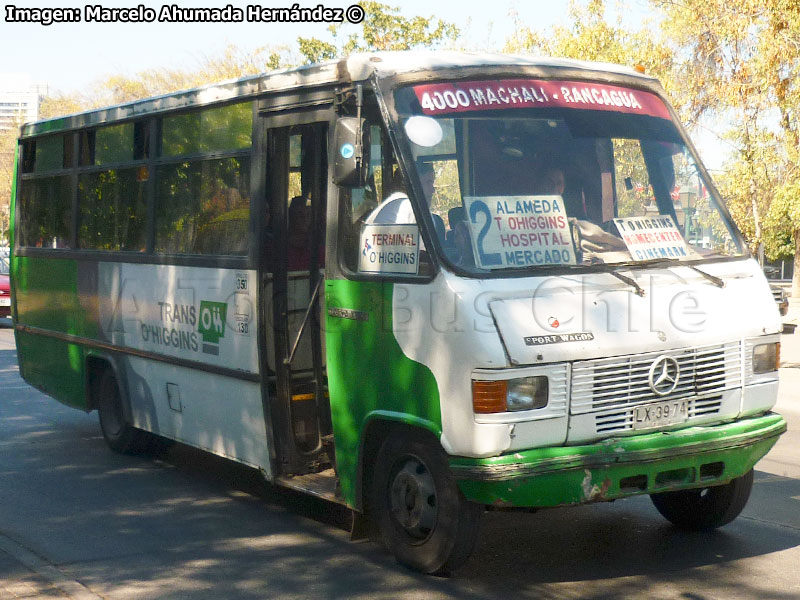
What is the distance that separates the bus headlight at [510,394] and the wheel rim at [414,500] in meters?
0.60

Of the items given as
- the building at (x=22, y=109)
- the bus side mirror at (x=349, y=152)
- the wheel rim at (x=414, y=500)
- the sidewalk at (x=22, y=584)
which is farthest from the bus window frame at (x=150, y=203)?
the building at (x=22, y=109)

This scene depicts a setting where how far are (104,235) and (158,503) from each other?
2634mm

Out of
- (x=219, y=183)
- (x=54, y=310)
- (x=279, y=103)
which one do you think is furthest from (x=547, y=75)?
(x=54, y=310)

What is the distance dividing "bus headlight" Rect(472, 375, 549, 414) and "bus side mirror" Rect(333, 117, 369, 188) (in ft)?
4.23

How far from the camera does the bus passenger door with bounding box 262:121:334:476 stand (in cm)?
676

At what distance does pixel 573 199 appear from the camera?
5.84 meters

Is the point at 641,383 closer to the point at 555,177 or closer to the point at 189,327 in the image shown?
the point at 555,177

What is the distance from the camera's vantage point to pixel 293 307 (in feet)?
22.3

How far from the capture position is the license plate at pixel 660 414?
5.39 meters

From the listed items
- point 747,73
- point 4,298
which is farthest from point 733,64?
point 4,298

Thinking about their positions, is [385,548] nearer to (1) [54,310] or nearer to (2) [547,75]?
(2) [547,75]

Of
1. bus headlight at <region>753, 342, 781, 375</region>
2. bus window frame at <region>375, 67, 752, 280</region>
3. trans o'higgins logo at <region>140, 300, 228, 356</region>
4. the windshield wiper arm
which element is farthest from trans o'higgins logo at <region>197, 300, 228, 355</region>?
bus headlight at <region>753, 342, 781, 375</region>

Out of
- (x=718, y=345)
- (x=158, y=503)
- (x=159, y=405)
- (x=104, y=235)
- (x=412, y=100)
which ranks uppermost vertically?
(x=412, y=100)

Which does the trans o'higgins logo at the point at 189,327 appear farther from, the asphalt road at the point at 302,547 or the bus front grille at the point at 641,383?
the bus front grille at the point at 641,383
